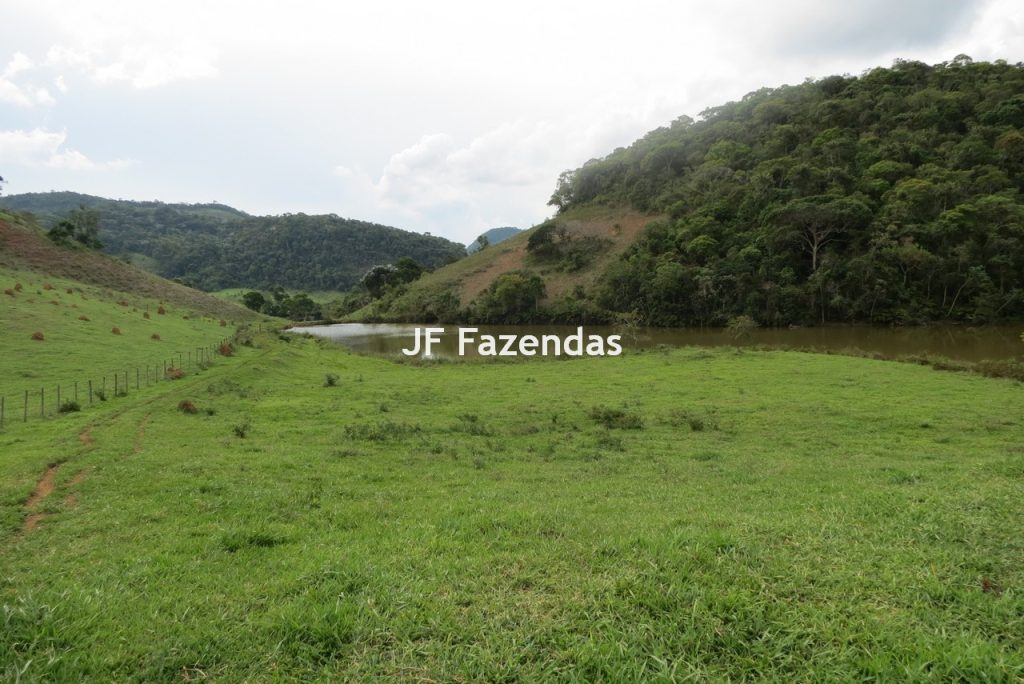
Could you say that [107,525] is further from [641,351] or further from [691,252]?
[691,252]

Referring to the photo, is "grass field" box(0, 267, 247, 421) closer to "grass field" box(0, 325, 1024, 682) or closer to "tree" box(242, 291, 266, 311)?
"grass field" box(0, 325, 1024, 682)

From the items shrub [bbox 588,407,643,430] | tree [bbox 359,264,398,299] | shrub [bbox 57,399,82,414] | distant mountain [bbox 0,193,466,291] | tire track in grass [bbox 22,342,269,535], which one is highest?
distant mountain [bbox 0,193,466,291]

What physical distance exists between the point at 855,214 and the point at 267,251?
167150 millimetres

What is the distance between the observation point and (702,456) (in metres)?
12.3

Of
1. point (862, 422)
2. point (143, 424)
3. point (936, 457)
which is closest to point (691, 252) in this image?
point (862, 422)

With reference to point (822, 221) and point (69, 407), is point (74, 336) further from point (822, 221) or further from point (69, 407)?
point (822, 221)

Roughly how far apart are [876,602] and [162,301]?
70.7 metres

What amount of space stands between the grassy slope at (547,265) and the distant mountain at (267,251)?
3945cm

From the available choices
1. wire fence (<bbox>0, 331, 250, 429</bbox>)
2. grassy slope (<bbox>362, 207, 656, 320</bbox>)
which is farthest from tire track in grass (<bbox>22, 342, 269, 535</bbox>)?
grassy slope (<bbox>362, 207, 656, 320</bbox>)

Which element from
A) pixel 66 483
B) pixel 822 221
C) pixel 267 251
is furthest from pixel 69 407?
pixel 267 251

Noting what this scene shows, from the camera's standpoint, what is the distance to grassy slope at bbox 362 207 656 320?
91.2m

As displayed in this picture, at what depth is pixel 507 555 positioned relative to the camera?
550 cm

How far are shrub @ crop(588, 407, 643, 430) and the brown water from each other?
90.3 ft

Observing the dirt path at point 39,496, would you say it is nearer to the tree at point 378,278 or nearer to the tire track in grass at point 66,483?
the tire track in grass at point 66,483
